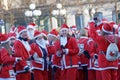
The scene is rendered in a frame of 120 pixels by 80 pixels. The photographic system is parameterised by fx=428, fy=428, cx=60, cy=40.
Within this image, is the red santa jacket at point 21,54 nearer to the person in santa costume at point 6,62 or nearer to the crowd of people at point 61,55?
the crowd of people at point 61,55

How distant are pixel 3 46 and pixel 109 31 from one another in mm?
2704

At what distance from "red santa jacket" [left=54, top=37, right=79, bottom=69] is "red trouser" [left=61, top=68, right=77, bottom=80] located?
0.12m

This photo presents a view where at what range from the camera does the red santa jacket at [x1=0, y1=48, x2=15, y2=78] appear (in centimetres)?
1058

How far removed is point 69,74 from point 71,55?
21.5 inches

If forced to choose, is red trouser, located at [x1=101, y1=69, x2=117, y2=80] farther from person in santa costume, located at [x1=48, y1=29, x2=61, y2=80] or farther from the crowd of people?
person in santa costume, located at [x1=48, y1=29, x2=61, y2=80]

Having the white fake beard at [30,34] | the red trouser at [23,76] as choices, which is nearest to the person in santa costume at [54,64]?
the white fake beard at [30,34]

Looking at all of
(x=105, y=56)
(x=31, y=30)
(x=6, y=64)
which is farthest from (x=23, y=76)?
(x=105, y=56)

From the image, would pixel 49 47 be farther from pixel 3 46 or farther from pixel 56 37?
pixel 3 46

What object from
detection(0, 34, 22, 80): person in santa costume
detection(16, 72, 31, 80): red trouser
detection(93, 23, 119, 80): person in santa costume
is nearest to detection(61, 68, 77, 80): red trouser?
detection(16, 72, 31, 80): red trouser

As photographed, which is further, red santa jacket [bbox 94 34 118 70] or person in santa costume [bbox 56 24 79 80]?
person in santa costume [bbox 56 24 79 80]

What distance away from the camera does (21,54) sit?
11445 millimetres

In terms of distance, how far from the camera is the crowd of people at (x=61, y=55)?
1045 cm

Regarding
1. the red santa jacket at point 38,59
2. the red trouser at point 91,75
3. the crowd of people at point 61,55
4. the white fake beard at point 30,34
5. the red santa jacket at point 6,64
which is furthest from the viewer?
the white fake beard at point 30,34

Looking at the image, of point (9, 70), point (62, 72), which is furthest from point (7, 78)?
point (62, 72)
